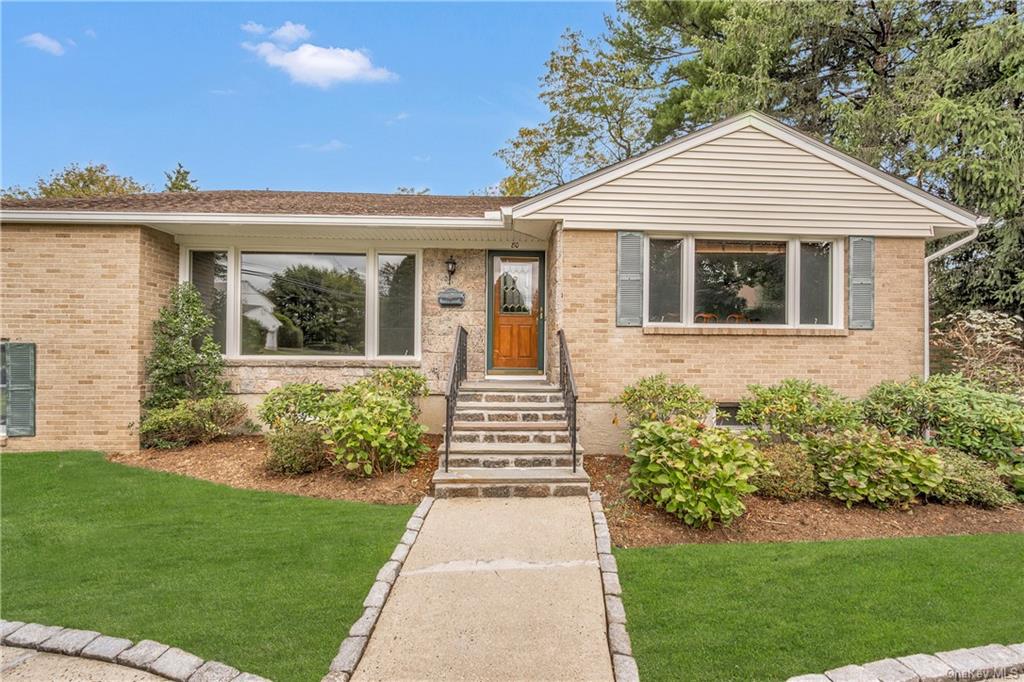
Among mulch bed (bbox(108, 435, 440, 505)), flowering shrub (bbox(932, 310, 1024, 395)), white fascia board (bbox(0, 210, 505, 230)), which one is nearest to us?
mulch bed (bbox(108, 435, 440, 505))

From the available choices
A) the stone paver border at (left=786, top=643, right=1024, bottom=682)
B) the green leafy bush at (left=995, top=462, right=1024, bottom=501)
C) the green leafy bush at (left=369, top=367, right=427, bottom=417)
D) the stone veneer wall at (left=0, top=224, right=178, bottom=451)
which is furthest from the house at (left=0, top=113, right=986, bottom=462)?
the stone paver border at (left=786, top=643, right=1024, bottom=682)

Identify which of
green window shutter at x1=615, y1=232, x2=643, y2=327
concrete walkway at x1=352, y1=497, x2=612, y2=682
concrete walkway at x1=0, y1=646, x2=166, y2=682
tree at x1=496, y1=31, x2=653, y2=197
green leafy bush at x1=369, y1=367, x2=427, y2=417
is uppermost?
tree at x1=496, y1=31, x2=653, y2=197

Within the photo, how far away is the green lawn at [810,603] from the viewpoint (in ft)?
8.96

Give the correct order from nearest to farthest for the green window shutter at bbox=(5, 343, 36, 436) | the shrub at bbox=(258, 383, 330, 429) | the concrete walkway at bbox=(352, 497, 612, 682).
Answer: the concrete walkway at bbox=(352, 497, 612, 682) → the shrub at bbox=(258, 383, 330, 429) → the green window shutter at bbox=(5, 343, 36, 436)

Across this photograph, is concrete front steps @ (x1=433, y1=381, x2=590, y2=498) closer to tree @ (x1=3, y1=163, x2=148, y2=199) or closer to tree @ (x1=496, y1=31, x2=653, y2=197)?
tree @ (x1=496, y1=31, x2=653, y2=197)

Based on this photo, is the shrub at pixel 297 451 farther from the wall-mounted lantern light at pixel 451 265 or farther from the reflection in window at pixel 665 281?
the reflection in window at pixel 665 281

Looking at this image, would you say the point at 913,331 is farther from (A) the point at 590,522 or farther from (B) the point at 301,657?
(B) the point at 301,657

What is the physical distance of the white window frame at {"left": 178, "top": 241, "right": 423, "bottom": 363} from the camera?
8062mm

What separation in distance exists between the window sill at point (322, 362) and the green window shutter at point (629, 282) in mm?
3400

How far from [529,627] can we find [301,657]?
128 cm

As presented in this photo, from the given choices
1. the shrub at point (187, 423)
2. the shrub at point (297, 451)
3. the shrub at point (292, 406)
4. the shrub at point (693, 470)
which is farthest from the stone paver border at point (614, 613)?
the shrub at point (187, 423)

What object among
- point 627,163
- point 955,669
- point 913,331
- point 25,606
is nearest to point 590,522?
point 955,669

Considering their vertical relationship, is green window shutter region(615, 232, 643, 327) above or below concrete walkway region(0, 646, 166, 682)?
above

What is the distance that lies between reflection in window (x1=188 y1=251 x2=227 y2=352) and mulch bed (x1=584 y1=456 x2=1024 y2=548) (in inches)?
262
